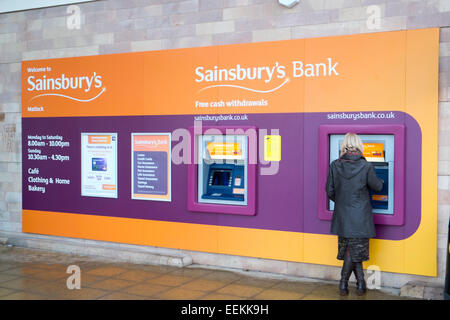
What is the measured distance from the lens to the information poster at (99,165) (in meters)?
7.06

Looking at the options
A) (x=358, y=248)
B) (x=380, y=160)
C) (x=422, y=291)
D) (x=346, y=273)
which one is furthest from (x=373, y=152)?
(x=422, y=291)

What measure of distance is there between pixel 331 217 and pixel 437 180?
1132mm

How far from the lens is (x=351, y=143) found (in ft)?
16.9

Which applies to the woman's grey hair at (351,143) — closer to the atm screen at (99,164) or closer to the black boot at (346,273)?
the black boot at (346,273)

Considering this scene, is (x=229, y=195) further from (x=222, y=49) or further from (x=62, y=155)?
(x=62, y=155)

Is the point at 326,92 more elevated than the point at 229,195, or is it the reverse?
the point at 326,92

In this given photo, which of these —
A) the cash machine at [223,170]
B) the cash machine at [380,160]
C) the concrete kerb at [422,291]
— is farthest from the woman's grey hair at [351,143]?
the concrete kerb at [422,291]

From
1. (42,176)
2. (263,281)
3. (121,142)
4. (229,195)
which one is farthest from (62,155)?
(263,281)

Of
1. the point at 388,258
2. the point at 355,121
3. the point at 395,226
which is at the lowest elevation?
the point at 388,258

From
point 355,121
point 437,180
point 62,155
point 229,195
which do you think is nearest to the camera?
point 437,180

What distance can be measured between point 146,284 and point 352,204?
2.34 meters

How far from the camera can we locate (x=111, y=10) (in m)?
7.07
